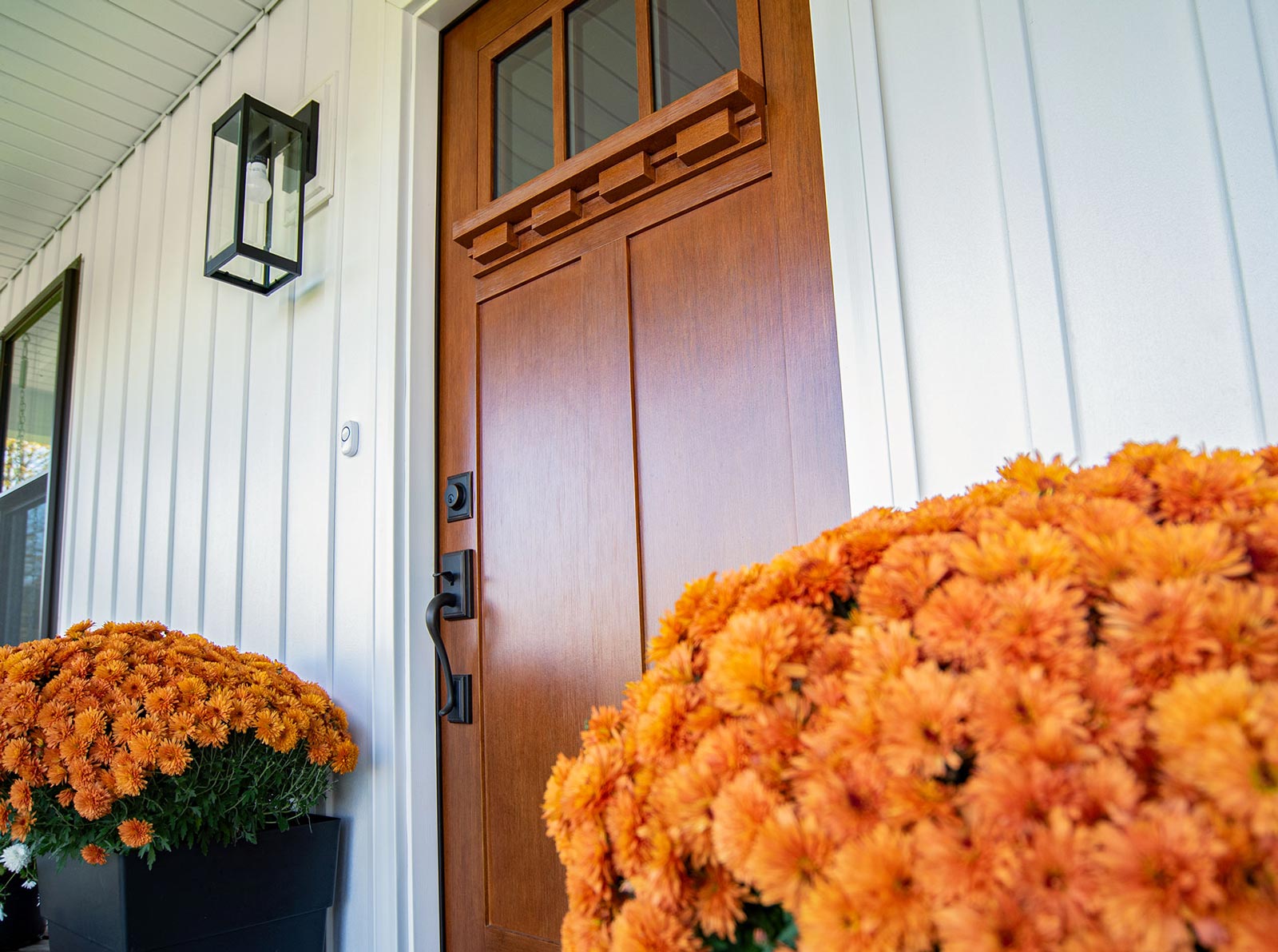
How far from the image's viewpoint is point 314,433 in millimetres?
2037

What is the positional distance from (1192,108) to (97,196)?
4056 mm

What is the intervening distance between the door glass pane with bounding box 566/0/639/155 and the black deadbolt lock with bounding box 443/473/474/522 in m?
0.69

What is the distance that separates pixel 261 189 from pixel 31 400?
254 centimetres

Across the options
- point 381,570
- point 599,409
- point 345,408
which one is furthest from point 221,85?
point 599,409

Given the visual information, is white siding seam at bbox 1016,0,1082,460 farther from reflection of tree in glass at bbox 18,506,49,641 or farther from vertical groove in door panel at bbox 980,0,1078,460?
reflection of tree in glass at bbox 18,506,49,641

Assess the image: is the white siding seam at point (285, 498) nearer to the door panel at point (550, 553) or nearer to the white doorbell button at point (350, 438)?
the white doorbell button at point (350, 438)

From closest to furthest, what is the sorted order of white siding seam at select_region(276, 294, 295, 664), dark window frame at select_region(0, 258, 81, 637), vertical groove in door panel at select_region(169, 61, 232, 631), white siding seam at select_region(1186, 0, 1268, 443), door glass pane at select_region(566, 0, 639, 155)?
white siding seam at select_region(1186, 0, 1268, 443)
door glass pane at select_region(566, 0, 639, 155)
white siding seam at select_region(276, 294, 295, 664)
vertical groove in door panel at select_region(169, 61, 232, 631)
dark window frame at select_region(0, 258, 81, 637)

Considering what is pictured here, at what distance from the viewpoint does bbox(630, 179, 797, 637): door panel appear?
4.06 ft

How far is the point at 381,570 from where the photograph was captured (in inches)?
68.7

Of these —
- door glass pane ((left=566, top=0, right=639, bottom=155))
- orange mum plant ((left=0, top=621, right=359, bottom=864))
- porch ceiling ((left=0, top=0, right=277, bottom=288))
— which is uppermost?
porch ceiling ((left=0, top=0, right=277, bottom=288))

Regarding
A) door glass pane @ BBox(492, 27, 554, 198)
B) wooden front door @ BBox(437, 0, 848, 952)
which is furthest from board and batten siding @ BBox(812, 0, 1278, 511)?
door glass pane @ BBox(492, 27, 554, 198)

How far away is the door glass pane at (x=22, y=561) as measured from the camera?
3.56 meters

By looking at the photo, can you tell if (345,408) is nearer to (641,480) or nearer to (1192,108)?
(641,480)

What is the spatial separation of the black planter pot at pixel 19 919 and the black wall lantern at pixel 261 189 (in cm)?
179
